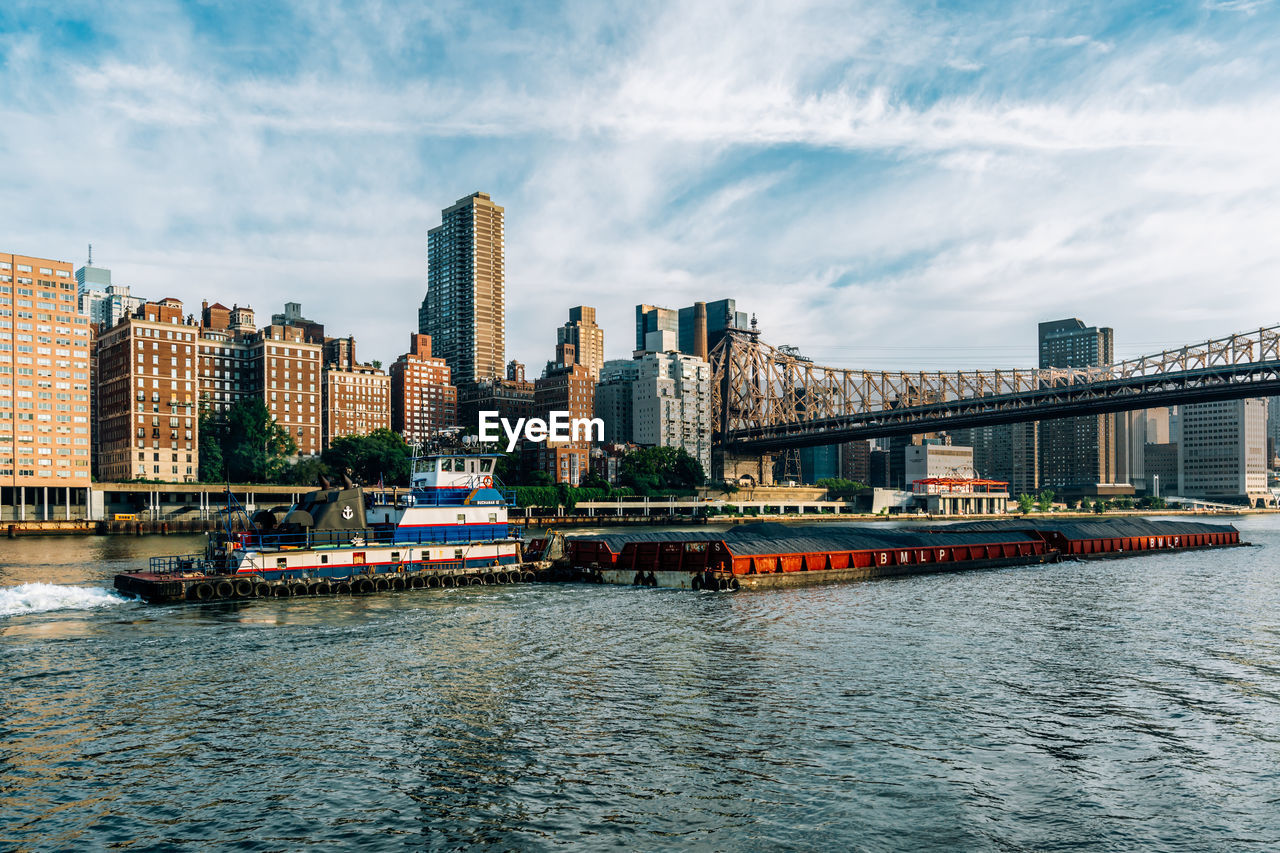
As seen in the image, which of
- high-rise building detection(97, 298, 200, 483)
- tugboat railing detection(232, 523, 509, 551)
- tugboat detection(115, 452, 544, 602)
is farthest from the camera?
high-rise building detection(97, 298, 200, 483)

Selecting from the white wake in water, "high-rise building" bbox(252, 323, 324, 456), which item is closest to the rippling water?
the white wake in water

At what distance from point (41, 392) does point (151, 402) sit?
3064cm

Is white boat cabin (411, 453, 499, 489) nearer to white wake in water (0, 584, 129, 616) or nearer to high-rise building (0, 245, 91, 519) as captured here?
white wake in water (0, 584, 129, 616)

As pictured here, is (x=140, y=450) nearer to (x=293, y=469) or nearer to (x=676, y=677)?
(x=293, y=469)

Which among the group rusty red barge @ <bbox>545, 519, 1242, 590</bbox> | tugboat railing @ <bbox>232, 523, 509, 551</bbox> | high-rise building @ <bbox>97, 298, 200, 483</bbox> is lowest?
rusty red barge @ <bbox>545, 519, 1242, 590</bbox>

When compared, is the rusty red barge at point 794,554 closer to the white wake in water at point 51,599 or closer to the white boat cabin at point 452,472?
the white boat cabin at point 452,472

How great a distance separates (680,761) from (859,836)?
513 cm

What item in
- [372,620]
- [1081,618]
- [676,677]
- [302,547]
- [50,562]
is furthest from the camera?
[50,562]

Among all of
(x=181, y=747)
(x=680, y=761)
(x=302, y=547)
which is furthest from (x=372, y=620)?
(x=680, y=761)

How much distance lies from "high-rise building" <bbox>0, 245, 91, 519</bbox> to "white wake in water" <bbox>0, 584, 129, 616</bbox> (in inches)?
4081

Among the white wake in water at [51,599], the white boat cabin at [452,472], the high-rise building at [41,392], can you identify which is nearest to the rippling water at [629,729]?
the white wake in water at [51,599]

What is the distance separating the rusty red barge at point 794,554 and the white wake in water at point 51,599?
24.4 metres

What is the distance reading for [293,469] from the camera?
176750 mm

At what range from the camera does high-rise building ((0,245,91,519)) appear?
13600 cm
